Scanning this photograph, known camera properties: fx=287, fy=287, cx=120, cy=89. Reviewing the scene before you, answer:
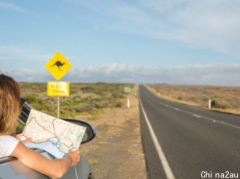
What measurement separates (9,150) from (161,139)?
9.08m

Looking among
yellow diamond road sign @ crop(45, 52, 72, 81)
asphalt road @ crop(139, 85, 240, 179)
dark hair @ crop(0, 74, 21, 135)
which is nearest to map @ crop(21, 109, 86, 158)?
dark hair @ crop(0, 74, 21, 135)

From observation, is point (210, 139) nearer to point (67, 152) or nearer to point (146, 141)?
point (146, 141)

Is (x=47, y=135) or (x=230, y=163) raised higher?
(x=47, y=135)

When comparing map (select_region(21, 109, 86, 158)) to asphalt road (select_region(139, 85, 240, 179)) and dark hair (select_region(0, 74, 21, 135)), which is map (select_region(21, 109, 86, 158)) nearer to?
dark hair (select_region(0, 74, 21, 135))

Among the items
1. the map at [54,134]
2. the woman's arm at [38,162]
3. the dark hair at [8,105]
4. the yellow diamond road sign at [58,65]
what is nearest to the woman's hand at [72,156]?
the map at [54,134]

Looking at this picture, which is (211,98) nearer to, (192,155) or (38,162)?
(192,155)

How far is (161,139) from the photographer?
34.2 ft

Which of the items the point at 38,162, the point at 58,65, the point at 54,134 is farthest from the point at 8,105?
the point at 58,65

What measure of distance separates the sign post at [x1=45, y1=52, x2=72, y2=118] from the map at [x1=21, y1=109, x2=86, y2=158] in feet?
26.1

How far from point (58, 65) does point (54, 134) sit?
8120 mm

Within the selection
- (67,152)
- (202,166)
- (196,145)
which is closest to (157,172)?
(202,166)

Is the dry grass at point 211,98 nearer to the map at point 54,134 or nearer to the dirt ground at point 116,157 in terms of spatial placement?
the dirt ground at point 116,157

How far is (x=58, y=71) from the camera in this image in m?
10.2

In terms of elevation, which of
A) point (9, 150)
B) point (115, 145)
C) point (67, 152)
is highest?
point (9, 150)
